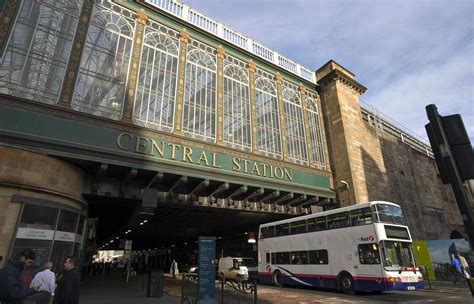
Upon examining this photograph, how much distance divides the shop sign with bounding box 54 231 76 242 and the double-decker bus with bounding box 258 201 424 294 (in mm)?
12239

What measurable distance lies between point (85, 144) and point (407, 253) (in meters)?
16.3

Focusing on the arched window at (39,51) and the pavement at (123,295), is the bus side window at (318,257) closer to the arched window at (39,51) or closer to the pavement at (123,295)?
the pavement at (123,295)

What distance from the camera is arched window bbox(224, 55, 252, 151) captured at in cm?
1983

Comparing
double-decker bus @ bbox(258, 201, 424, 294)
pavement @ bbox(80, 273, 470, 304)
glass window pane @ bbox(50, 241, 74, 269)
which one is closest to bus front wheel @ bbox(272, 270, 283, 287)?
double-decker bus @ bbox(258, 201, 424, 294)

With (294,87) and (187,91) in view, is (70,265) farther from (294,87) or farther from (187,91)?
(294,87)

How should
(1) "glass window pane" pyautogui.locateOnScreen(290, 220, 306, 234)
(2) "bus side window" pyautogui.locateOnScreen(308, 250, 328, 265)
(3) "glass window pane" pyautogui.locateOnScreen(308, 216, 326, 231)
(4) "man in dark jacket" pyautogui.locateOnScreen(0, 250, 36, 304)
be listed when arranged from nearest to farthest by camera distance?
(4) "man in dark jacket" pyautogui.locateOnScreen(0, 250, 36, 304) → (2) "bus side window" pyautogui.locateOnScreen(308, 250, 328, 265) → (3) "glass window pane" pyautogui.locateOnScreen(308, 216, 326, 231) → (1) "glass window pane" pyautogui.locateOnScreen(290, 220, 306, 234)

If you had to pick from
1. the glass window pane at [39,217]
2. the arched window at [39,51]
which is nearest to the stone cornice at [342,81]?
the arched window at [39,51]

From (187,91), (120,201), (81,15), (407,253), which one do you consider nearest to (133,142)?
(120,201)

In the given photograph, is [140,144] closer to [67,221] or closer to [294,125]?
[67,221]

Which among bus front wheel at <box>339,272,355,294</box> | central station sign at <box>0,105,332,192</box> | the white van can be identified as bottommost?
bus front wheel at <box>339,272,355,294</box>

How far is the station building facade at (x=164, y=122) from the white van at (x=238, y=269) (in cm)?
621

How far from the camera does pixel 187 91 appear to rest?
61.7 feet

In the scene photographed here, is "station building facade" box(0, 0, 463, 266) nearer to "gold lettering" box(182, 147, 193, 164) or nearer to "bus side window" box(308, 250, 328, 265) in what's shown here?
"gold lettering" box(182, 147, 193, 164)

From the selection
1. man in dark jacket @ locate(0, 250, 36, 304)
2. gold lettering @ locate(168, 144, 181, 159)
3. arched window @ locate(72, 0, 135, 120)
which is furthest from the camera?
gold lettering @ locate(168, 144, 181, 159)
